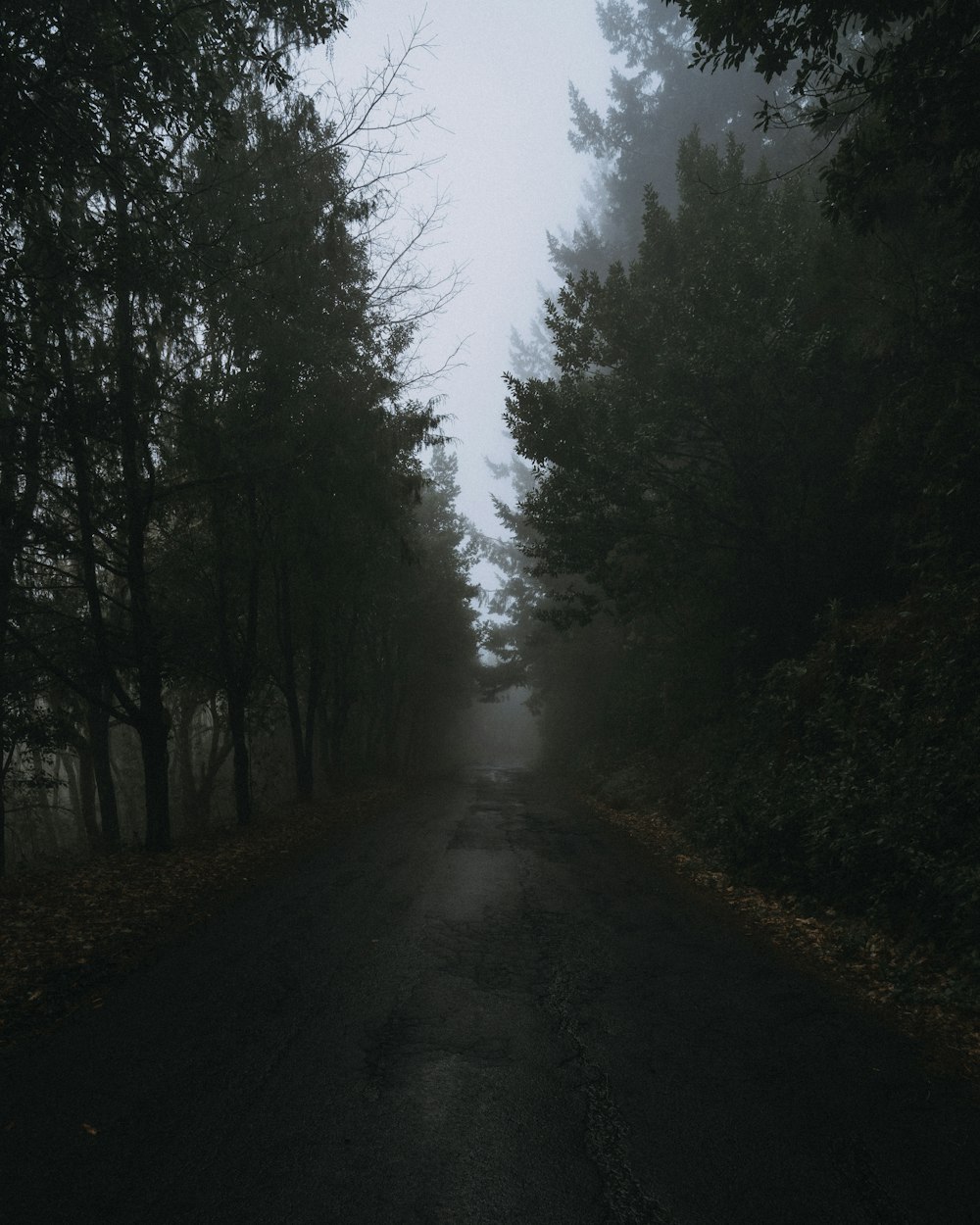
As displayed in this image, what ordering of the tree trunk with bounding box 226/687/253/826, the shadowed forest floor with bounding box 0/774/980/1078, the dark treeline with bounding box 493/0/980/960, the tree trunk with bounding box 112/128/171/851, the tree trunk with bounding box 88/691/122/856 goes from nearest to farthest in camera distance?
1. the shadowed forest floor with bounding box 0/774/980/1078
2. the dark treeline with bounding box 493/0/980/960
3. the tree trunk with bounding box 112/128/171/851
4. the tree trunk with bounding box 226/687/253/826
5. the tree trunk with bounding box 88/691/122/856

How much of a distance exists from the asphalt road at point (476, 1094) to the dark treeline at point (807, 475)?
2.18 m

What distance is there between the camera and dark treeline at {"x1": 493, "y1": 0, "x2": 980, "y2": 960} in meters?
7.29

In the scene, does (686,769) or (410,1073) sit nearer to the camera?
(410,1073)

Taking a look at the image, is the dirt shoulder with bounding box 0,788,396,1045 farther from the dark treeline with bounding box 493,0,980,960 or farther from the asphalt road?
the dark treeline with bounding box 493,0,980,960

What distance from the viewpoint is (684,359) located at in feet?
45.8

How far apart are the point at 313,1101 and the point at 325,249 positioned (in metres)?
12.2

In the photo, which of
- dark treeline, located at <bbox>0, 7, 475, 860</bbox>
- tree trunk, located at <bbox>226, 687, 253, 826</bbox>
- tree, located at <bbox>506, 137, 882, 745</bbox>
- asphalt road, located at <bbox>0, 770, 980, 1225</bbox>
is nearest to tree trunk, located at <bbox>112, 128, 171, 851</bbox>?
dark treeline, located at <bbox>0, 7, 475, 860</bbox>

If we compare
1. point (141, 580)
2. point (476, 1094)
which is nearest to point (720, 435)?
point (141, 580)

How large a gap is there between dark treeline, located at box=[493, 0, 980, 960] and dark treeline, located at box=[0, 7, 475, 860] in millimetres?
4506

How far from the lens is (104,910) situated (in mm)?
7777

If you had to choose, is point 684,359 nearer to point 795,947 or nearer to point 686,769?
point 686,769

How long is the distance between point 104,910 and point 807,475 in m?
12.7

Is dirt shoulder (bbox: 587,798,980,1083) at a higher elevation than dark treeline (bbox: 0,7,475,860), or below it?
below

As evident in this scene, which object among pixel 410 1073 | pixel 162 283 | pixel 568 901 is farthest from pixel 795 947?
pixel 162 283
